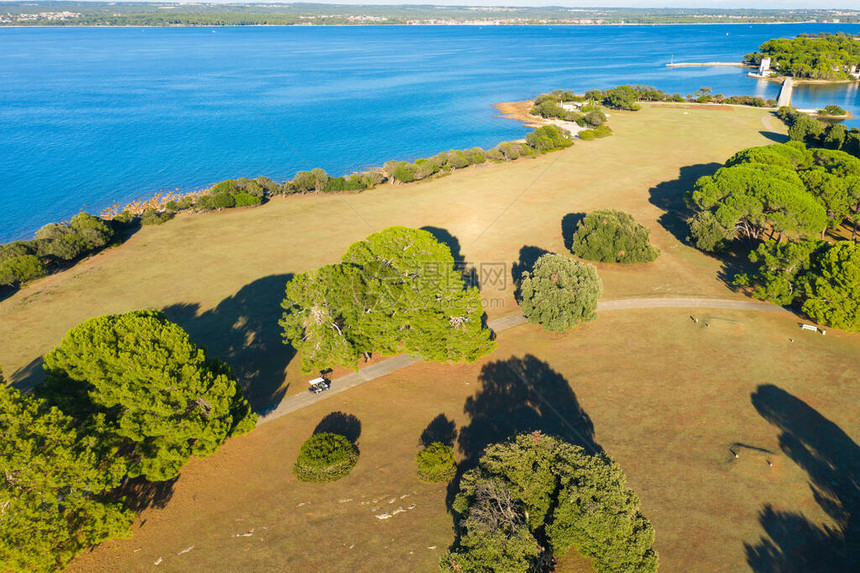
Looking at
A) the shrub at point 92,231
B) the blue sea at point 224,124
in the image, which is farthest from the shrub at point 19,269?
the blue sea at point 224,124

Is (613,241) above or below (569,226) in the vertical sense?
above

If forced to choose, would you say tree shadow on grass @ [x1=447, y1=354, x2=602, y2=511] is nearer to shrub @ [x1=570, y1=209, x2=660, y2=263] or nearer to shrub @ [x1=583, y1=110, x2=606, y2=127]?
shrub @ [x1=570, y1=209, x2=660, y2=263]

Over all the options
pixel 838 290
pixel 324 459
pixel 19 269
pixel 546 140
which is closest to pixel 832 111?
pixel 546 140

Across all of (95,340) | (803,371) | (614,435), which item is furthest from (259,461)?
(803,371)

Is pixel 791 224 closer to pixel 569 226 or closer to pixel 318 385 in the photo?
pixel 569 226

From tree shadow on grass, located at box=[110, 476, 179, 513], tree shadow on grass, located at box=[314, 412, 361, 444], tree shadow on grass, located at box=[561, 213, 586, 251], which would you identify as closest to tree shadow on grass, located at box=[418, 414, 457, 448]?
tree shadow on grass, located at box=[314, 412, 361, 444]

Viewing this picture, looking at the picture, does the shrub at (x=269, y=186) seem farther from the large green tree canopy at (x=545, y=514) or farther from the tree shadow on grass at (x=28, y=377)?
the large green tree canopy at (x=545, y=514)
